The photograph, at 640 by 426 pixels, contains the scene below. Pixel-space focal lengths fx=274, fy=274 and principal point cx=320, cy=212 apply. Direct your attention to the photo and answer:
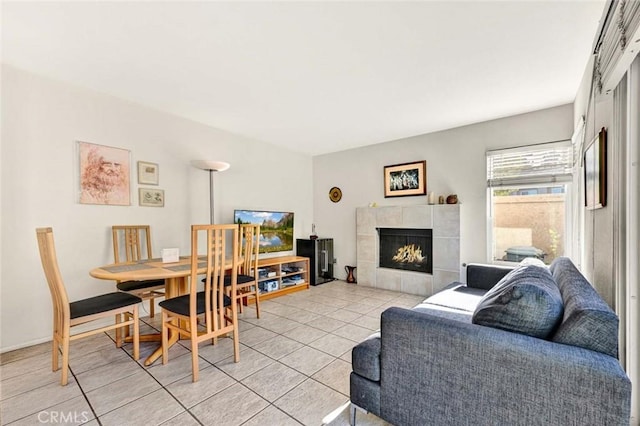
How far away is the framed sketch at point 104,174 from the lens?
281 cm

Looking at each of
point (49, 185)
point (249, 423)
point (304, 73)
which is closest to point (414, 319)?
point (249, 423)

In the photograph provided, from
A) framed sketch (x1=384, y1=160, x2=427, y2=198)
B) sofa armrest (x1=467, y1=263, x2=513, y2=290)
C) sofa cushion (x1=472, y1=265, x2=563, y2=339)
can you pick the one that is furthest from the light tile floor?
framed sketch (x1=384, y1=160, x2=427, y2=198)

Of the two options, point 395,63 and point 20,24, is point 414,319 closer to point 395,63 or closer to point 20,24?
point 395,63

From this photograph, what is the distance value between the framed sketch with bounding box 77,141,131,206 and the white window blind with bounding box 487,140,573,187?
4523 mm

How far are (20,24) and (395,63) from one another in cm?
275

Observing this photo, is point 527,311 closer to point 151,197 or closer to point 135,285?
point 135,285

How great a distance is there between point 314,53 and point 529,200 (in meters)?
3.14

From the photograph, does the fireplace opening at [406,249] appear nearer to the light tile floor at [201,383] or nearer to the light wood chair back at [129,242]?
the light tile floor at [201,383]

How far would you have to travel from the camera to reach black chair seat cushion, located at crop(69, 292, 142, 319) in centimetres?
198

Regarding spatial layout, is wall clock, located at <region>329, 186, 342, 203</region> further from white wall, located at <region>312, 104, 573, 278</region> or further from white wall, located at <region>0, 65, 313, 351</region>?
white wall, located at <region>0, 65, 313, 351</region>

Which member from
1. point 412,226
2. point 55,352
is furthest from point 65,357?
point 412,226

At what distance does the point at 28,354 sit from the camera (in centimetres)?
233

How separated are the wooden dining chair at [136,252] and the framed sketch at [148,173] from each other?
0.55 meters

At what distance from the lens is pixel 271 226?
4.57 meters
